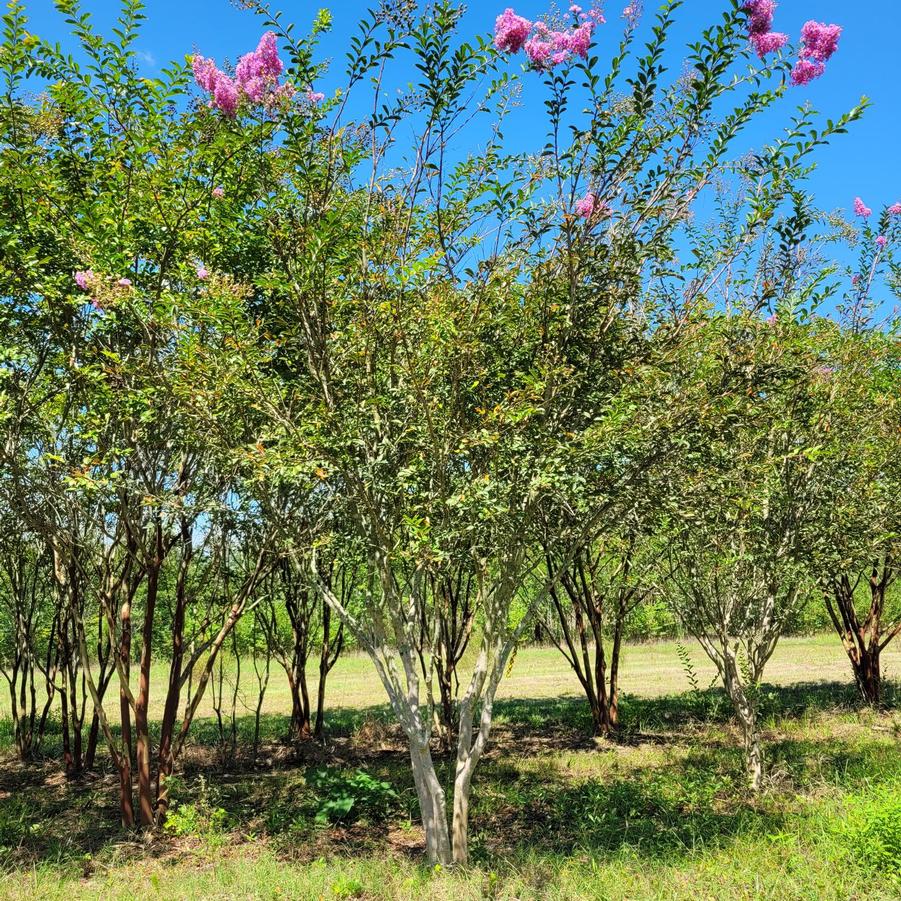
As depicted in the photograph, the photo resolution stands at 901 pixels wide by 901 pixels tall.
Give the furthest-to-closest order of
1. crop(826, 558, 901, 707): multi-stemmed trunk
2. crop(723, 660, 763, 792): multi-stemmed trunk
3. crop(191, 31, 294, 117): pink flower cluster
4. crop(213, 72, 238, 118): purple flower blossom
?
crop(826, 558, 901, 707): multi-stemmed trunk
crop(723, 660, 763, 792): multi-stemmed trunk
crop(213, 72, 238, 118): purple flower blossom
crop(191, 31, 294, 117): pink flower cluster

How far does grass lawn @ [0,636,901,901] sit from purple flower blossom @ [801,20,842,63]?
5.49m

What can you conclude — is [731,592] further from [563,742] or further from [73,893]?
[73,893]

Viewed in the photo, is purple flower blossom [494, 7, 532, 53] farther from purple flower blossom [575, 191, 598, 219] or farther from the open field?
the open field

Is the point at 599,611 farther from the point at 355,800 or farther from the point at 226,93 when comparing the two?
Answer: the point at 226,93

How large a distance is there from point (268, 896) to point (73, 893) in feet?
5.99

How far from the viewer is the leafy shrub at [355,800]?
8656 millimetres

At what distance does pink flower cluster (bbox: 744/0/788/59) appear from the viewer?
4.34 metres

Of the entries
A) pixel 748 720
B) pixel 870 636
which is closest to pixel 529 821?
pixel 748 720

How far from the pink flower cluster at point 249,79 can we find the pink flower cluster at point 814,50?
3387 millimetres

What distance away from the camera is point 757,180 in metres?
5.26

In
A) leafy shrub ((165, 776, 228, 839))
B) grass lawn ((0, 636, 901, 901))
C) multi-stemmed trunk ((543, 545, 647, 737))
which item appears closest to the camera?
grass lawn ((0, 636, 901, 901))

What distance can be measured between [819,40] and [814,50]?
0.18 ft

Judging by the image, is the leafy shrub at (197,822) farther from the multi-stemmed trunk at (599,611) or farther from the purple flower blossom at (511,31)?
the purple flower blossom at (511,31)

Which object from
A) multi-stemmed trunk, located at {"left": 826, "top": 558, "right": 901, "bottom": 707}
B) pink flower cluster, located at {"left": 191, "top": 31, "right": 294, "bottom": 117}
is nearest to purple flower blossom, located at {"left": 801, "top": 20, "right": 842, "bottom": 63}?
pink flower cluster, located at {"left": 191, "top": 31, "right": 294, "bottom": 117}
